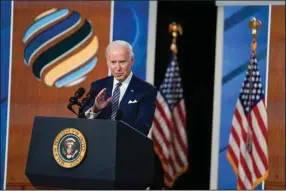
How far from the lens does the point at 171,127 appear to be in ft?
30.3

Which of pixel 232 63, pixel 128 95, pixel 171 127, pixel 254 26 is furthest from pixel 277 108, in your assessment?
pixel 128 95

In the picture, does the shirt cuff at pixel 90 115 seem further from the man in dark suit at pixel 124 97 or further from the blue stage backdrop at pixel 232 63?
the blue stage backdrop at pixel 232 63

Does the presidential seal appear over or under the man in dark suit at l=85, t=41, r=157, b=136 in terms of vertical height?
under

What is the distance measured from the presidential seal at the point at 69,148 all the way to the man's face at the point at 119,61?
63 centimetres

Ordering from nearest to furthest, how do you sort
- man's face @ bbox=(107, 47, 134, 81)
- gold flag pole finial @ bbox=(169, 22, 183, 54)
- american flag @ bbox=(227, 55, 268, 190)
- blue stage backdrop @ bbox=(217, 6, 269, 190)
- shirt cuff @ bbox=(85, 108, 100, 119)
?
shirt cuff @ bbox=(85, 108, 100, 119) → man's face @ bbox=(107, 47, 134, 81) → american flag @ bbox=(227, 55, 268, 190) → blue stage backdrop @ bbox=(217, 6, 269, 190) → gold flag pole finial @ bbox=(169, 22, 183, 54)

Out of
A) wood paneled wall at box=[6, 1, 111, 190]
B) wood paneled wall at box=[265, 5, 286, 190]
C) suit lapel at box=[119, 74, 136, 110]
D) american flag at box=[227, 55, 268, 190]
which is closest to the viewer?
suit lapel at box=[119, 74, 136, 110]

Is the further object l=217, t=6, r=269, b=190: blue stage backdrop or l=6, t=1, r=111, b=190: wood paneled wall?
l=6, t=1, r=111, b=190: wood paneled wall

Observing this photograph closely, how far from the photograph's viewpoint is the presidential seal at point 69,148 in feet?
13.6

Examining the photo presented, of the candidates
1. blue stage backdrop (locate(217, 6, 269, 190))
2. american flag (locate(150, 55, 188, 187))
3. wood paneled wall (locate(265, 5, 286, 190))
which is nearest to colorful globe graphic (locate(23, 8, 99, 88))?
american flag (locate(150, 55, 188, 187))

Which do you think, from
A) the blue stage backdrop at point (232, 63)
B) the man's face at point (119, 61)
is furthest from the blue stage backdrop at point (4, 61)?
the man's face at point (119, 61)

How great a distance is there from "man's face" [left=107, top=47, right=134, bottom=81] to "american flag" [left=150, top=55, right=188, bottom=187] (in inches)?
178

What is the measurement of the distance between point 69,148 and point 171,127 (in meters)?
5.12

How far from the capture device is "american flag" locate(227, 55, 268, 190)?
322 inches

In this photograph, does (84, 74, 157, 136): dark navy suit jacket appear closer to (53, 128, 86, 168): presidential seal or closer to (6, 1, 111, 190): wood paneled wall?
(53, 128, 86, 168): presidential seal
